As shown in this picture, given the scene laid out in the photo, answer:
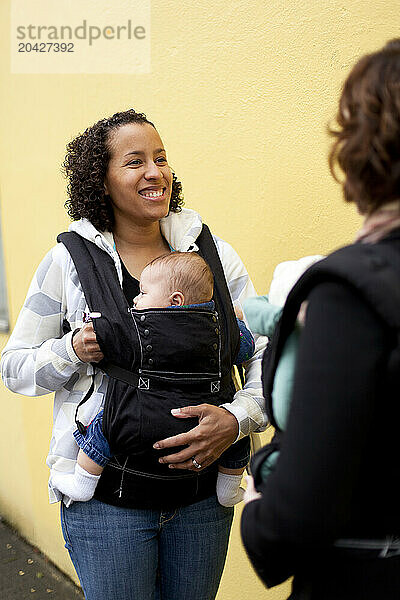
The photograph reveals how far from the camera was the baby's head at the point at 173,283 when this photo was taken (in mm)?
1992

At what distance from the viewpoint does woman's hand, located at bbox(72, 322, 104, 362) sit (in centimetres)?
202

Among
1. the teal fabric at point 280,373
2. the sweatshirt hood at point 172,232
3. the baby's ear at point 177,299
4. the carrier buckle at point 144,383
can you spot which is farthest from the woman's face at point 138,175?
the teal fabric at point 280,373

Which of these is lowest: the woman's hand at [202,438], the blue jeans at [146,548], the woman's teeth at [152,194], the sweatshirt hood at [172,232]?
the blue jeans at [146,548]

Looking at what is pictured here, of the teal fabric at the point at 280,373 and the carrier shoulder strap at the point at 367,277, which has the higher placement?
the carrier shoulder strap at the point at 367,277

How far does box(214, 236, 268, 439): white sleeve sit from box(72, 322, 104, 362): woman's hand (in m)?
0.43

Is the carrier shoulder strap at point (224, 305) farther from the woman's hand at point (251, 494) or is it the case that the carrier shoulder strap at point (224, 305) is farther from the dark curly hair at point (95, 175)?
the woman's hand at point (251, 494)

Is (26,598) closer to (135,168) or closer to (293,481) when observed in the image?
(135,168)

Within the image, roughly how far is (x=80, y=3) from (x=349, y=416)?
331 cm

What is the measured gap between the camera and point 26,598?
382cm

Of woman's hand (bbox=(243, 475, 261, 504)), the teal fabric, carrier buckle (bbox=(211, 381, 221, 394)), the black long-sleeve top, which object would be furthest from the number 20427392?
the black long-sleeve top

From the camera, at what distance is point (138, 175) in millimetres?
2246

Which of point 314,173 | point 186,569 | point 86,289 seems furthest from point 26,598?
point 314,173

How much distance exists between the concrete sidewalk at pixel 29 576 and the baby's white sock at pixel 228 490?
2136 mm

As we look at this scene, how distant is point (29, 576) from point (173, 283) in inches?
111
